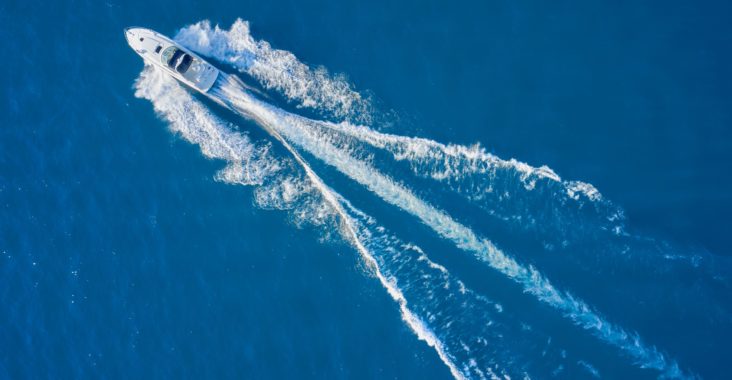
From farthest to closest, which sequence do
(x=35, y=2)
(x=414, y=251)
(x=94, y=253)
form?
(x=35, y=2) → (x=94, y=253) → (x=414, y=251)

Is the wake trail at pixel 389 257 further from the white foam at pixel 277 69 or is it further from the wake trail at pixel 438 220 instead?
the white foam at pixel 277 69

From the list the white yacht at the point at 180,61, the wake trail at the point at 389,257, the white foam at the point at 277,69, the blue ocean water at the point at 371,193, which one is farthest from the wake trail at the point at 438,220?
the white foam at the point at 277,69

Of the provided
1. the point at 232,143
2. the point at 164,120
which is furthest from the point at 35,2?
the point at 232,143

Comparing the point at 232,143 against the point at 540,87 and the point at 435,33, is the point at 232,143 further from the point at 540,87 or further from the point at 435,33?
the point at 540,87

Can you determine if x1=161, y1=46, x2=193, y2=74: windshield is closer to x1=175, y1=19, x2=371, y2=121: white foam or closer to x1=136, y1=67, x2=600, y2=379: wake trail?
x1=175, y1=19, x2=371, y2=121: white foam

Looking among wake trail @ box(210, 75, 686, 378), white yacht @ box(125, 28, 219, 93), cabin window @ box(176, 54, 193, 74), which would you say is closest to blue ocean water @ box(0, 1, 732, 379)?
wake trail @ box(210, 75, 686, 378)
